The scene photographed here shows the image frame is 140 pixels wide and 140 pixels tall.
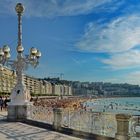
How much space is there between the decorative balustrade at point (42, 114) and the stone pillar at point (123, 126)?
5.99m

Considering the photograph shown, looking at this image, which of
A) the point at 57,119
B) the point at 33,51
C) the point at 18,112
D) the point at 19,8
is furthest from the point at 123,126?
the point at 19,8

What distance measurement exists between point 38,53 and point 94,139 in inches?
355

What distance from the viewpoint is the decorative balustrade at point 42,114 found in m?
17.2

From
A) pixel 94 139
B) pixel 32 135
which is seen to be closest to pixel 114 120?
pixel 94 139

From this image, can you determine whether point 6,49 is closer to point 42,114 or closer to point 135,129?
point 42,114

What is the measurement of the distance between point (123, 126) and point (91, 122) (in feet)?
8.17

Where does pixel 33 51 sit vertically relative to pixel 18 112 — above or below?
above

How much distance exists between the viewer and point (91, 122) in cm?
1360

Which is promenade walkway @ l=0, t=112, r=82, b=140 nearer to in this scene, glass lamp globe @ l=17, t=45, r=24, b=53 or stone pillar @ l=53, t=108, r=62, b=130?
stone pillar @ l=53, t=108, r=62, b=130

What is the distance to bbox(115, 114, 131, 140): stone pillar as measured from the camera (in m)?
11.2

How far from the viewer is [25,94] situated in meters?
20.2

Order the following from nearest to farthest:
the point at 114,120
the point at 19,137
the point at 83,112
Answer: the point at 114,120 → the point at 19,137 → the point at 83,112

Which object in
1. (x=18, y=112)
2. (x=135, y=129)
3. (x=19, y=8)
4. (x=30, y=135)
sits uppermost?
(x=19, y=8)

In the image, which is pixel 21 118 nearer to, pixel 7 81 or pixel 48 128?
pixel 48 128
